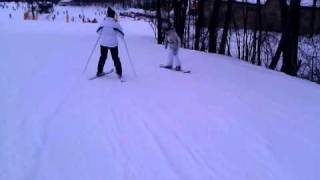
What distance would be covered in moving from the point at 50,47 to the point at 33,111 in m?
13.0

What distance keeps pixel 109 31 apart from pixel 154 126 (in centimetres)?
581

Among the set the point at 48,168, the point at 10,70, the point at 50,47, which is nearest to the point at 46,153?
the point at 48,168

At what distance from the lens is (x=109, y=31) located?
1422 cm

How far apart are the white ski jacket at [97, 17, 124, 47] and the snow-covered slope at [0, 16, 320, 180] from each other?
106 cm

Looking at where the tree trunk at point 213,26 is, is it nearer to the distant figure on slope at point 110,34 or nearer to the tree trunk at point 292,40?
the tree trunk at point 292,40

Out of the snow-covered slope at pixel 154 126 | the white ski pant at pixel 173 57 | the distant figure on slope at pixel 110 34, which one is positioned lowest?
the snow-covered slope at pixel 154 126

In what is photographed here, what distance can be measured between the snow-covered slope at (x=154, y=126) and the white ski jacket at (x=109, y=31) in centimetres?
106

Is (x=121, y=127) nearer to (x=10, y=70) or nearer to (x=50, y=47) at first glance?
(x=10, y=70)

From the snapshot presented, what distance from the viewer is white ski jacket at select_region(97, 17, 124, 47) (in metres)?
14.1

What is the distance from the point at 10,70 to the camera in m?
15.2

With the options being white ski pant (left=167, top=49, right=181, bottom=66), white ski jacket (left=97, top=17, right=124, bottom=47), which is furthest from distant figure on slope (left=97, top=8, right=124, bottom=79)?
white ski pant (left=167, top=49, right=181, bottom=66)

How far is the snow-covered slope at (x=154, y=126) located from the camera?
22.8 feet

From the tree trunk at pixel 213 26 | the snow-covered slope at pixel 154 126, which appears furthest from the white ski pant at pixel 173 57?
the tree trunk at pixel 213 26

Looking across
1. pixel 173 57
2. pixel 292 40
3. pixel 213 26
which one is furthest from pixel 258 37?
pixel 173 57
